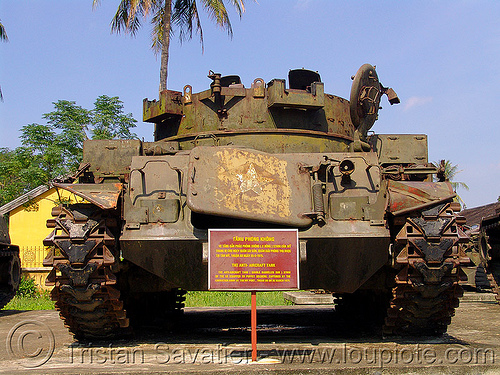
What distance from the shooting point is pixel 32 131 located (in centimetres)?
2595

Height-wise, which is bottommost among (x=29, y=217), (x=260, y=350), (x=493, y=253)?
(x=260, y=350)

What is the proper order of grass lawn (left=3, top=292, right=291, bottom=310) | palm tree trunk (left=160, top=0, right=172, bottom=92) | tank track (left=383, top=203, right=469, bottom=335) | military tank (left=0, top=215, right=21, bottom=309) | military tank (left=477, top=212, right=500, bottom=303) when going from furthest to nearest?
palm tree trunk (left=160, top=0, right=172, bottom=92), grass lawn (left=3, top=292, right=291, bottom=310), military tank (left=477, top=212, right=500, bottom=303), military tank (left=0, top=215, right=21, bottom=309), tank track (left=383, top=203, right=469, bottom=335)

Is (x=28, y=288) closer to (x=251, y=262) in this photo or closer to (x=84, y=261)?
(x=84, y=261)

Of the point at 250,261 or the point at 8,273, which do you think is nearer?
the point at 250,261

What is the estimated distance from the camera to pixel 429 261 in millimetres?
6219

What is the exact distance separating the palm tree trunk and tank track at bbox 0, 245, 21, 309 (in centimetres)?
959

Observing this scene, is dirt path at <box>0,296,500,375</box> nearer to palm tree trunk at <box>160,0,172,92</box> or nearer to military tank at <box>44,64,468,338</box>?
military tank at <box>44,64,468,338</box>

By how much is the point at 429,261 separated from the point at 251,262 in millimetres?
2002

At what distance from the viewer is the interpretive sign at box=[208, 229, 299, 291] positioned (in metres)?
5.60

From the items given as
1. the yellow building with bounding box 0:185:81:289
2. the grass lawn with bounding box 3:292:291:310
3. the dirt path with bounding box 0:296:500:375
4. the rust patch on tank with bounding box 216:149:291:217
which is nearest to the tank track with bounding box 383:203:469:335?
the dirt path with bounding box 0:296:500:375

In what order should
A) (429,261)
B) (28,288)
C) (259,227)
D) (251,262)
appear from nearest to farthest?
(251,262) → (429,261) → (259,227) → (28,288)

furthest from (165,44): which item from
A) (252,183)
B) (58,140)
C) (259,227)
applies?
(259,227)

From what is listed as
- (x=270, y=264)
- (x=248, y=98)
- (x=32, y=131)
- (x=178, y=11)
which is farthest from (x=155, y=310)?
(x=32, y=131)

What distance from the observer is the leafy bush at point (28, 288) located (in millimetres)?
19031
